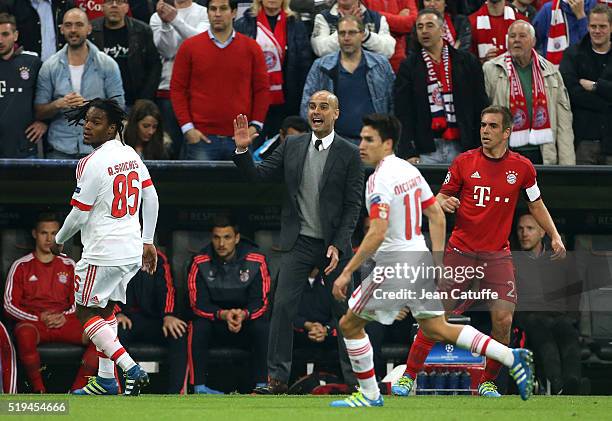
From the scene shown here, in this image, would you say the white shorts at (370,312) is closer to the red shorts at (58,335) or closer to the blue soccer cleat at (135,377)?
the blue soccer cleat at (135,377)

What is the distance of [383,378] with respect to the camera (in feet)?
37.7

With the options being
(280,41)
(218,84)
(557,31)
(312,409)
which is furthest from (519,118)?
(312,409)

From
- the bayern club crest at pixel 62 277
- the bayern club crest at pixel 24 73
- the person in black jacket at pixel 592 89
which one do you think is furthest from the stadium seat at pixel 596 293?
the bayern club crest at pixel 24 73

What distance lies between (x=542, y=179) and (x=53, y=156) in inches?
170

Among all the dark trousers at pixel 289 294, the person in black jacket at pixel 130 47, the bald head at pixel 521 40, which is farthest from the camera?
the person in black jacket at pixel 130 47

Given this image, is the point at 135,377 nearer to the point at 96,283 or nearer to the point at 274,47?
the point at 96,283

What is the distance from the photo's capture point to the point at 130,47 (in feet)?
39.6

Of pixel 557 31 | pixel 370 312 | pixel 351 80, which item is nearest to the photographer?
pixel 370 312

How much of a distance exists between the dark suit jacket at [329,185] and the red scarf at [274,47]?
208 cm

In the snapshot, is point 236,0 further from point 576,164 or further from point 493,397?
point 493,397

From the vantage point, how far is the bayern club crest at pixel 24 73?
11.6 m

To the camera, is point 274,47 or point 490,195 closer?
point 490,195

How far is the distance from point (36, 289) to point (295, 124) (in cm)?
269

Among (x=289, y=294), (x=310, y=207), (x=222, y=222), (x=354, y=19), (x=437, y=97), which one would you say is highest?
(x=354, y=19)
